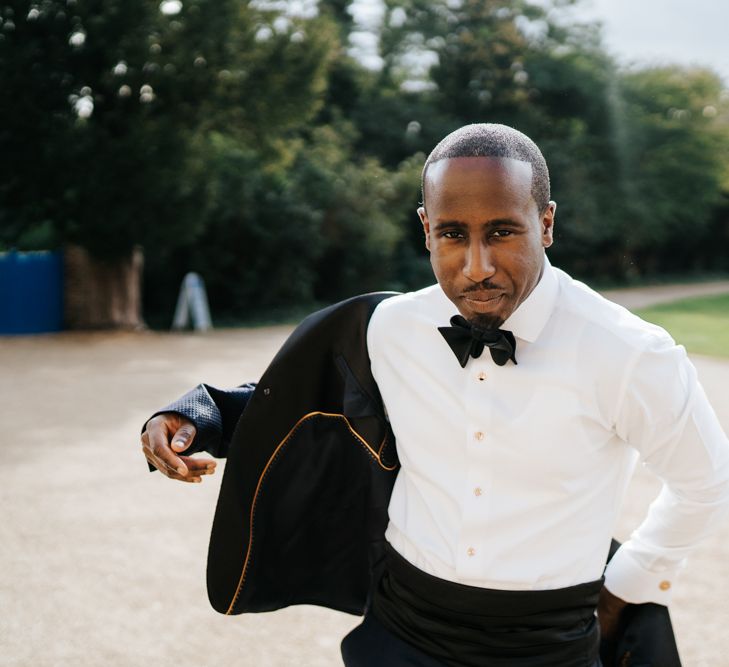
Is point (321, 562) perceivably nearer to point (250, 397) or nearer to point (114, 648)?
point (250, 397)

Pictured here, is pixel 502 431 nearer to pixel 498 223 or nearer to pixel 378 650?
pixel 498 223

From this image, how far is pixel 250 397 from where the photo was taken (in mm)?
2289

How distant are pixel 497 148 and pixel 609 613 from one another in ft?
3.72

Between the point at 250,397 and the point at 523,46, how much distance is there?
2906 centimetres

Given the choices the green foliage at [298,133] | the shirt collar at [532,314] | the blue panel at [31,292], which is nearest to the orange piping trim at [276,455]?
the shirt collar at [532,314]

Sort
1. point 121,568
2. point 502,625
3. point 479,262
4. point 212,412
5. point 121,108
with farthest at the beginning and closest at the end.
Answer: point 121,108 → point 121,568 → point 212,412 → point 502,625 → point 479,262

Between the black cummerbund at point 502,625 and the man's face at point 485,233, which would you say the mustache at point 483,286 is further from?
the black cummerbund at point 502,625

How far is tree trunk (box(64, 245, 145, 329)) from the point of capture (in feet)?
52.5

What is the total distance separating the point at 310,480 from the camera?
7.58ft

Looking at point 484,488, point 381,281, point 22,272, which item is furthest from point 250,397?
point 381,281

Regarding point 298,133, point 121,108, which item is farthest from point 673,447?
point 298,133

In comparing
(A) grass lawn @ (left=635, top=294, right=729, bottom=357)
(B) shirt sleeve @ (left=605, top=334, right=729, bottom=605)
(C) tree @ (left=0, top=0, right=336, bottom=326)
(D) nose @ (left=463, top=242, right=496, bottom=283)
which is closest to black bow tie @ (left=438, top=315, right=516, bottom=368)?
(D) nose @ (left=463, top=242, right=496, bottom=283)

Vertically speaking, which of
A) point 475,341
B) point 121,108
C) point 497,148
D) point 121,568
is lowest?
point 121,568

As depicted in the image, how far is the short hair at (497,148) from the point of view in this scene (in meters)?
1.78
